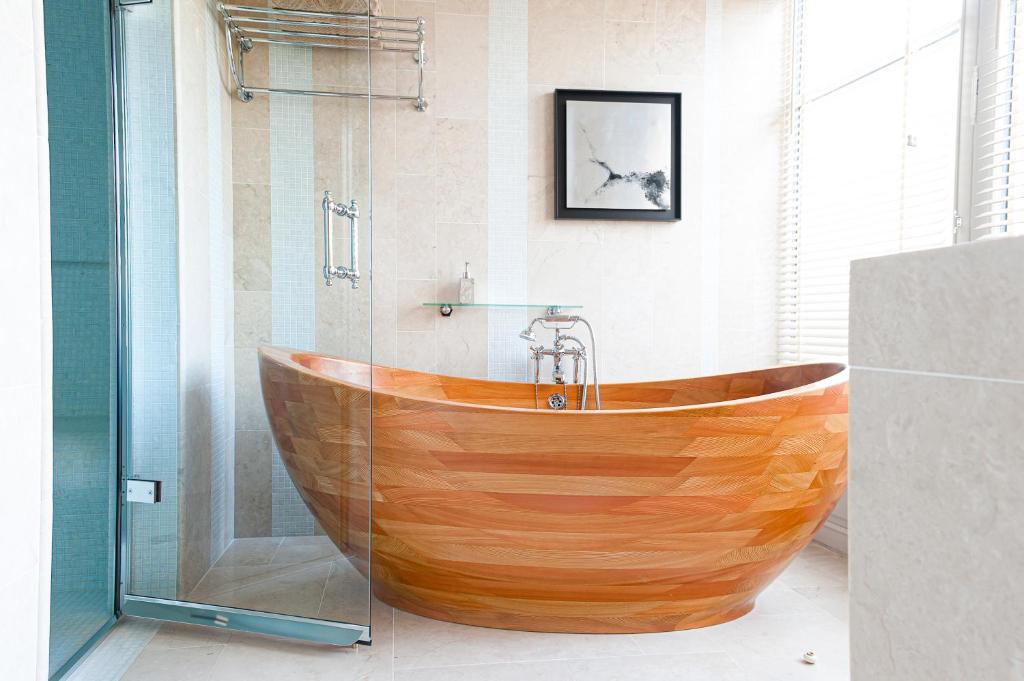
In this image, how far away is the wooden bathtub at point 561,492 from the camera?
1720mm

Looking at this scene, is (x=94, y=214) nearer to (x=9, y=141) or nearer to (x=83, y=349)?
(x=83, y=349)

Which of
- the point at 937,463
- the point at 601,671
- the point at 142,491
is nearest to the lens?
the point at 937,463

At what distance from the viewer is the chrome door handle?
181 centimetres

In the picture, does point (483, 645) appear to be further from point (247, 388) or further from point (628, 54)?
point (628, 54)

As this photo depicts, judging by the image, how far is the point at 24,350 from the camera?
0.89 metres

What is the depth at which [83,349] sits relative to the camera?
1725 mm

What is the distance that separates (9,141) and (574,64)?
8.16 feet

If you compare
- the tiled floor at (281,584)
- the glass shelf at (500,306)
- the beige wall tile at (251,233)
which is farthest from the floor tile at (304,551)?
the glass shelf at (500,306)

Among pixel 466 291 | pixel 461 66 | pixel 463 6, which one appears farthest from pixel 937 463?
pixel 463 6

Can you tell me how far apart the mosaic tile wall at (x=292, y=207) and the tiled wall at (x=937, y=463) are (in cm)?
154

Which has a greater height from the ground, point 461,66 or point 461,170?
point 461,66

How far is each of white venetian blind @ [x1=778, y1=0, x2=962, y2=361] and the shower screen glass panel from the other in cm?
187

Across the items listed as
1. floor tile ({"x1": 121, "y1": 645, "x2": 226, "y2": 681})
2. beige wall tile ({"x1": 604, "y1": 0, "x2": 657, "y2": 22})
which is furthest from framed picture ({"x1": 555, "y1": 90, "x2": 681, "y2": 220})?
floor tile ({"x1": 121, "y1": 645, "x2": 226, "y2": 681})

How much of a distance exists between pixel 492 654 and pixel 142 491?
3.59 feet
